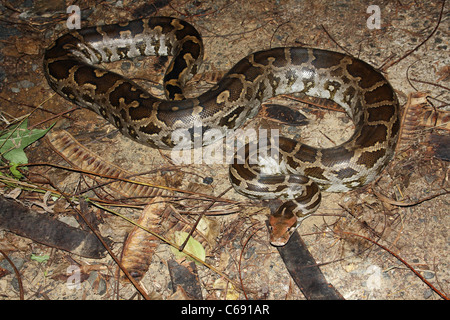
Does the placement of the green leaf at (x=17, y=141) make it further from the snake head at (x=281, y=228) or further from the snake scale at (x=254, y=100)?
the snake head at (x=281, y=228)

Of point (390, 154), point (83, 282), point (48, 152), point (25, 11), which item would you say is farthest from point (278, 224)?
point (25, 11)

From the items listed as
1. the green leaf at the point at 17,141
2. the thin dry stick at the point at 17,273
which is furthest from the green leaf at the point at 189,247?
the green leaf at the point at 17,141

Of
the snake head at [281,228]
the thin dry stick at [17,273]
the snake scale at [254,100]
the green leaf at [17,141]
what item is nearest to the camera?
the thin dry stick at [17,273]

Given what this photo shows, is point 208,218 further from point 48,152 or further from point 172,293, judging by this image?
point 48,152

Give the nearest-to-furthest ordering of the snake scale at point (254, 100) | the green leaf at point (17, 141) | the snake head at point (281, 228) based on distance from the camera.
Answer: the snake head at point (281, 228) < the snake scale at point (254, 100) < the green leaf at point (17, 141)

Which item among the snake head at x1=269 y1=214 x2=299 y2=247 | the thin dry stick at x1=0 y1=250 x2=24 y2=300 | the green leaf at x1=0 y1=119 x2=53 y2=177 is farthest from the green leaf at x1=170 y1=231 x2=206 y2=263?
the green leaf at x1=0 y1=119 x2=53 y2=177

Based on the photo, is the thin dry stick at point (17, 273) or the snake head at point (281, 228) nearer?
the thin dry stick at point (17, 273)
